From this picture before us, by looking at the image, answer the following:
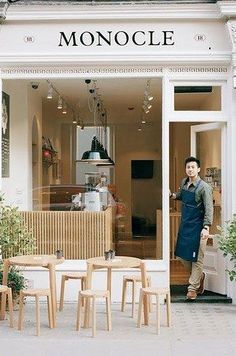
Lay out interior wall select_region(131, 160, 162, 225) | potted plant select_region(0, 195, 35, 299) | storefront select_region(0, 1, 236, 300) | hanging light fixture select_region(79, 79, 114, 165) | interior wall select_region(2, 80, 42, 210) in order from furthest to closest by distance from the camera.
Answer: hanging light fixture select_region(79, 79, 114, 165) < interior wall select_region(131, 160, 162, 225) < interior wall select_region(2, 80, 42, 210) < storefront select_region(0, 1, 236, 300) < potted plant select_region(0, 195, 35, 299)

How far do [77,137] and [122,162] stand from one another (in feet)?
6.55

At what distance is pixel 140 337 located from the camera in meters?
6.19

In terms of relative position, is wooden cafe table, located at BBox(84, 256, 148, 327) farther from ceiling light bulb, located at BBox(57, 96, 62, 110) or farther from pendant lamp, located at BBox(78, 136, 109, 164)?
ceiling light bulb, located at BBox(57, 96, 62, 110)

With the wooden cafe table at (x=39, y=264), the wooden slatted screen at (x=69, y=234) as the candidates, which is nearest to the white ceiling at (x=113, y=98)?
the wooden slatted screen at (x=69, y=234)

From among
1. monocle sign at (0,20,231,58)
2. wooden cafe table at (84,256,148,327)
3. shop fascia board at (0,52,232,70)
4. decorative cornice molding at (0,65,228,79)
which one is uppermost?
monocle sign at (0,20,231,58)

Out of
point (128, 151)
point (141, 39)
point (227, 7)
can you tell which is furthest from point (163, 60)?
point (128, 151)

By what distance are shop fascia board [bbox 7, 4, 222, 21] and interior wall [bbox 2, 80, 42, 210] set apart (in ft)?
3.53

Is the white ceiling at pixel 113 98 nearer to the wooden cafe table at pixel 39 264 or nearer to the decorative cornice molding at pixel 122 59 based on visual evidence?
the decorative cornice molding at pixel 122 59

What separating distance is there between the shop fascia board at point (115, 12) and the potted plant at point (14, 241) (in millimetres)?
2448

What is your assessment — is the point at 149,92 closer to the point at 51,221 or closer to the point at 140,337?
the point at 51,221

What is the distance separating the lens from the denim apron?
7.88m

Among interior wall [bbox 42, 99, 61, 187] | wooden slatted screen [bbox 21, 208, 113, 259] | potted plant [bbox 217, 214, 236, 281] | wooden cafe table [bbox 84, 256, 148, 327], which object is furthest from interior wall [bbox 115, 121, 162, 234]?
wooden cafe table [bbox 84, 256, 148, 327]

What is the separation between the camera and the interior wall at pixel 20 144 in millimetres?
8797

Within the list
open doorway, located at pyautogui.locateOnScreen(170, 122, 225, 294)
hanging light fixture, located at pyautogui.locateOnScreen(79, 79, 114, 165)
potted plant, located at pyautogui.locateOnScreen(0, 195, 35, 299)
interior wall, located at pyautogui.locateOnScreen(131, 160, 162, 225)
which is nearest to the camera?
potted plant, located at pyautogui.locateOnScreen(0, 195, 35, 299)
